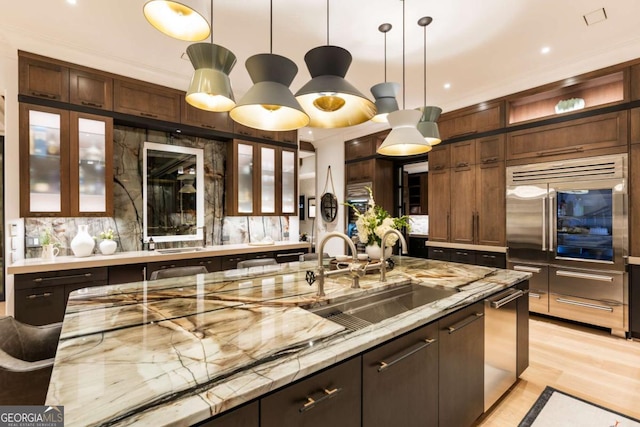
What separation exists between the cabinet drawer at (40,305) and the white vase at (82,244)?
44 centimetres

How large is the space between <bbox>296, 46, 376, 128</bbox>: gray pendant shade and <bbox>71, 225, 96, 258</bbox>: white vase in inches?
118

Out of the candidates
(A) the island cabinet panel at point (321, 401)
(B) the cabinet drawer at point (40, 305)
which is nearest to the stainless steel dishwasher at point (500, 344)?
(A) the island cabinet panel at point (321, 401)

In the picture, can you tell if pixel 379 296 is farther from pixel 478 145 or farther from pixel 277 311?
pixel 478 145

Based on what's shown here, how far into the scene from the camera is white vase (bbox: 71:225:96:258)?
336 centimetres

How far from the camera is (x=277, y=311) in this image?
1.46 metres

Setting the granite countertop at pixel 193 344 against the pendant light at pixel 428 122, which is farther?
the pendant light at pixel 428 122

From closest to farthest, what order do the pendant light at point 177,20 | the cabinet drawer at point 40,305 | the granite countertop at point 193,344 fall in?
the granite countertop at point 193,344 < the pendant light at point 177,20 < the cabinet drawer at point 40,305

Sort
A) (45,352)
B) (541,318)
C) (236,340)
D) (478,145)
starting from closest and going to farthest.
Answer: (236,340) < (45,352) < (541,318) < (478,145)

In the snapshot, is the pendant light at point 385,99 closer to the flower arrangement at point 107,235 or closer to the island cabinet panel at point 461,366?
the island cabinet panel at point 461,366

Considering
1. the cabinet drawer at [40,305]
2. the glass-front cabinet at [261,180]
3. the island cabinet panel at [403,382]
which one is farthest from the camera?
the glass-front cabinet at [261,180]

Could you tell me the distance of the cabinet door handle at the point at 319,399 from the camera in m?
0.98

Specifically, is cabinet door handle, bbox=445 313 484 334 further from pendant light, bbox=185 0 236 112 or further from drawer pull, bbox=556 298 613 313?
drawer pull, bbox=556 298 613 313

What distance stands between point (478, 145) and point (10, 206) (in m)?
5.70

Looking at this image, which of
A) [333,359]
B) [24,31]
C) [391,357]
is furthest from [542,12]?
[24,31]
